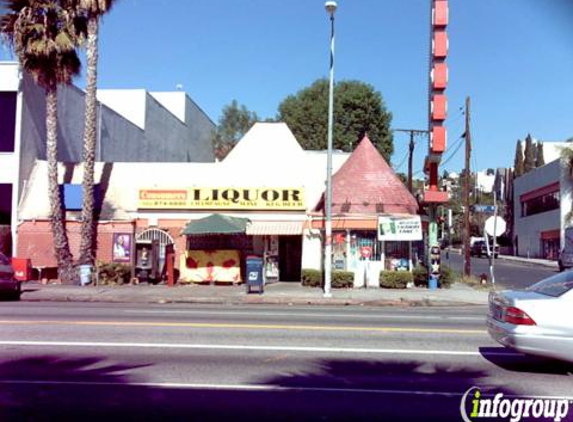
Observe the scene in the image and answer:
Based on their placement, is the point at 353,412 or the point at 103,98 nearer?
the point at 353,412

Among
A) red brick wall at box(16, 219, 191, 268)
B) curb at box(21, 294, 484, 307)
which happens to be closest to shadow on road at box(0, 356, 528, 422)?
curb at box(21, 294, 484, 307)

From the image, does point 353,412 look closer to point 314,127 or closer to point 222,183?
point 222,183

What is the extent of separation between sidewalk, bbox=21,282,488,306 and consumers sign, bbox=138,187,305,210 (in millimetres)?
4137

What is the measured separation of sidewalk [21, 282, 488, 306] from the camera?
63.7 feet

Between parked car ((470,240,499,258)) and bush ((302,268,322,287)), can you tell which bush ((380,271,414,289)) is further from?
parked car ((470,240,499,258))

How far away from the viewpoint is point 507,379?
7.63 m

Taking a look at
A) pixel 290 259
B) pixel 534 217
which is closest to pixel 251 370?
pixel 290 259

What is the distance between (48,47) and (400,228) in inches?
581

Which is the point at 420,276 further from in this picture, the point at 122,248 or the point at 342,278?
the point at 122,248

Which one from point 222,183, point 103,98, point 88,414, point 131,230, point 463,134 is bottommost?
point 88,414

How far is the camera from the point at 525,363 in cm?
867

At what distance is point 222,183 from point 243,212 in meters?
1.64

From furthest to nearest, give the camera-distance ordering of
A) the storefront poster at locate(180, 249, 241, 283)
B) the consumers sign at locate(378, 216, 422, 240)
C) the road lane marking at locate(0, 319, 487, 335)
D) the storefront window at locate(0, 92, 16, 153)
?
the storefront window at locate(0, 92, 16, 153) < the storefront poster at locate(180, 249, 241, 283) < the consumers sign at locate(378, 216, 422, 240) < the road lane marking at locate(0, 319, 487, 335)

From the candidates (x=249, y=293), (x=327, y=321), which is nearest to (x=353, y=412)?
(x=327, y=321)
